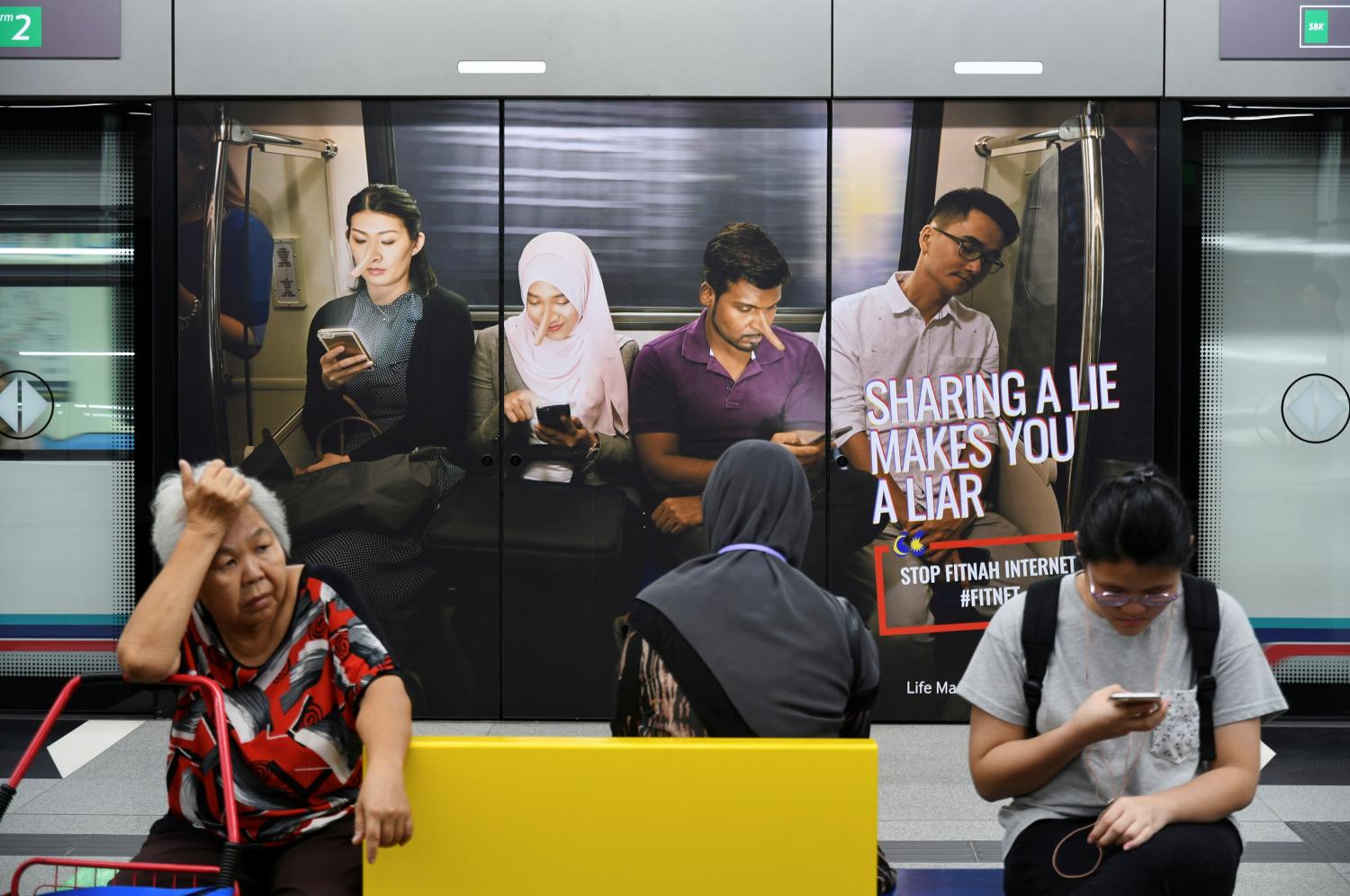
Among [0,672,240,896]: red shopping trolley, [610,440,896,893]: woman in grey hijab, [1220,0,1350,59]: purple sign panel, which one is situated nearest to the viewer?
[0,672,240,896]: red shopping trolley

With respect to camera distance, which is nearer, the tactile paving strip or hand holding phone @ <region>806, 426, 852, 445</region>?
the tactile paving strip

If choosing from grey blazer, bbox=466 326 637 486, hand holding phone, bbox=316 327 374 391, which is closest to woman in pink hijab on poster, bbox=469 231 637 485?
grey blazer, bbox=466 326 637 486

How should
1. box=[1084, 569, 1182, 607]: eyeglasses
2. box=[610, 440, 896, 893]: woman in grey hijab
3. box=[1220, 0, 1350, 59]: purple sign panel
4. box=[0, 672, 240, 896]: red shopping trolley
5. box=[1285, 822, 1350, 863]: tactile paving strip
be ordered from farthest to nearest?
1. box=[1220, 0, 1350, 59]: purple sign panel
2. box=[1285, 822, 1350, 863]: tactile paving strip
3. box=[610, 440, 896, 893]: woman in grey hijab
4. box=[1084, 569, 1182, 607]: eyeglasses
5. box=[0, 672, 240, 896]: red shopping trolley

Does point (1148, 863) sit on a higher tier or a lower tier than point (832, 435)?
lower

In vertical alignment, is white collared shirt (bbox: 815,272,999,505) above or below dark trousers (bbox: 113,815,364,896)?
above

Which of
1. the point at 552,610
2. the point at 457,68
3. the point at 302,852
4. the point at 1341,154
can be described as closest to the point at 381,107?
the point at 457,68

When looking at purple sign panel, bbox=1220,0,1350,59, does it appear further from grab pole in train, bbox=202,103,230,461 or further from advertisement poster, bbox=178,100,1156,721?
grab pole in train, bbox=202,103,230,461

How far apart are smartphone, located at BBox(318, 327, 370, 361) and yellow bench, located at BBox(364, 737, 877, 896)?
12.1 feet

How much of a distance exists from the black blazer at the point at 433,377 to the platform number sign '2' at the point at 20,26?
1748 millimetres

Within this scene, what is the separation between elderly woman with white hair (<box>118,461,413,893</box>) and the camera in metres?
2.21

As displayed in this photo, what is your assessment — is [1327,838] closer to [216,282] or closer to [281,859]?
[281,859]

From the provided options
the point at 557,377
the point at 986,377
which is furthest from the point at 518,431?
the point at 986,377

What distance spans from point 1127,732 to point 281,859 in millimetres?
1542

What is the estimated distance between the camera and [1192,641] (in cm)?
219
